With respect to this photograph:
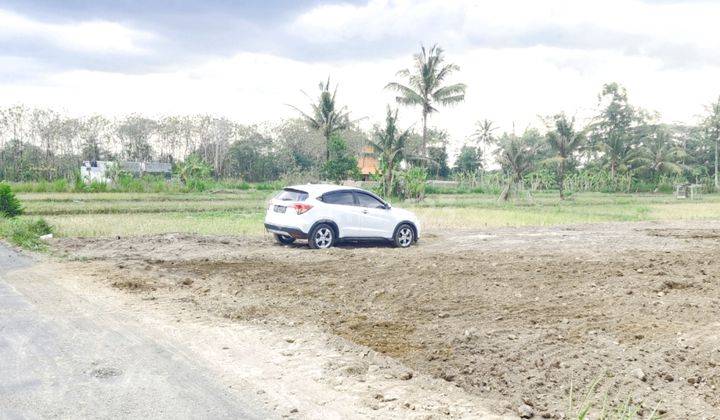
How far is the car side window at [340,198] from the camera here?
1500cm

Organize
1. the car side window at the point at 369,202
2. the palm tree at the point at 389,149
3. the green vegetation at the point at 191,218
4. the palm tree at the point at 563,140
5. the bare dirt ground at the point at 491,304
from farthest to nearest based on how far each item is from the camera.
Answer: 1. the palm tree at the point at 563,140
2. the palm tree at the point at 389,149
3. the green vegetation at the point at 191,218
4. the car side window at the point at 369,202
5. the bare dirt ground at the point at 491,304

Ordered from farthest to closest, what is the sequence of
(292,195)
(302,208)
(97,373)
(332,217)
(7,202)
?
(7,202), (292,195), (332,217), (302,208), (97,373)

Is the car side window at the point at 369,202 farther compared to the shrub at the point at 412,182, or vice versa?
the shrub at the point at 412,182

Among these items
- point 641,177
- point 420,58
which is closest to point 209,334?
point 420,58

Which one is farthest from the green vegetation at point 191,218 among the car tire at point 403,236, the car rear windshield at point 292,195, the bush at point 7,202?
the car tire at point 403,236

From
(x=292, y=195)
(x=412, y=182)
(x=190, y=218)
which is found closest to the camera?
(x=292, y=195)

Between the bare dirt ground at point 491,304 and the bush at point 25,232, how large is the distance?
0.92 meters

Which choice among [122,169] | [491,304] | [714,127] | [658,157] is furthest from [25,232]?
[714,127]

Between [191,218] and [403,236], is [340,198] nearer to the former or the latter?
[403,236]

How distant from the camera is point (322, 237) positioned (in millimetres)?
14938

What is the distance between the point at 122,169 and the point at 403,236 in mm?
39832

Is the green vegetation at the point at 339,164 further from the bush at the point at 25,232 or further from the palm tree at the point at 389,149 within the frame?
the bush at the point at 25,232

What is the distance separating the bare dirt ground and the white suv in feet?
1.66

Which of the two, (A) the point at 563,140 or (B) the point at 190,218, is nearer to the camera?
(B) the point at 190,218
